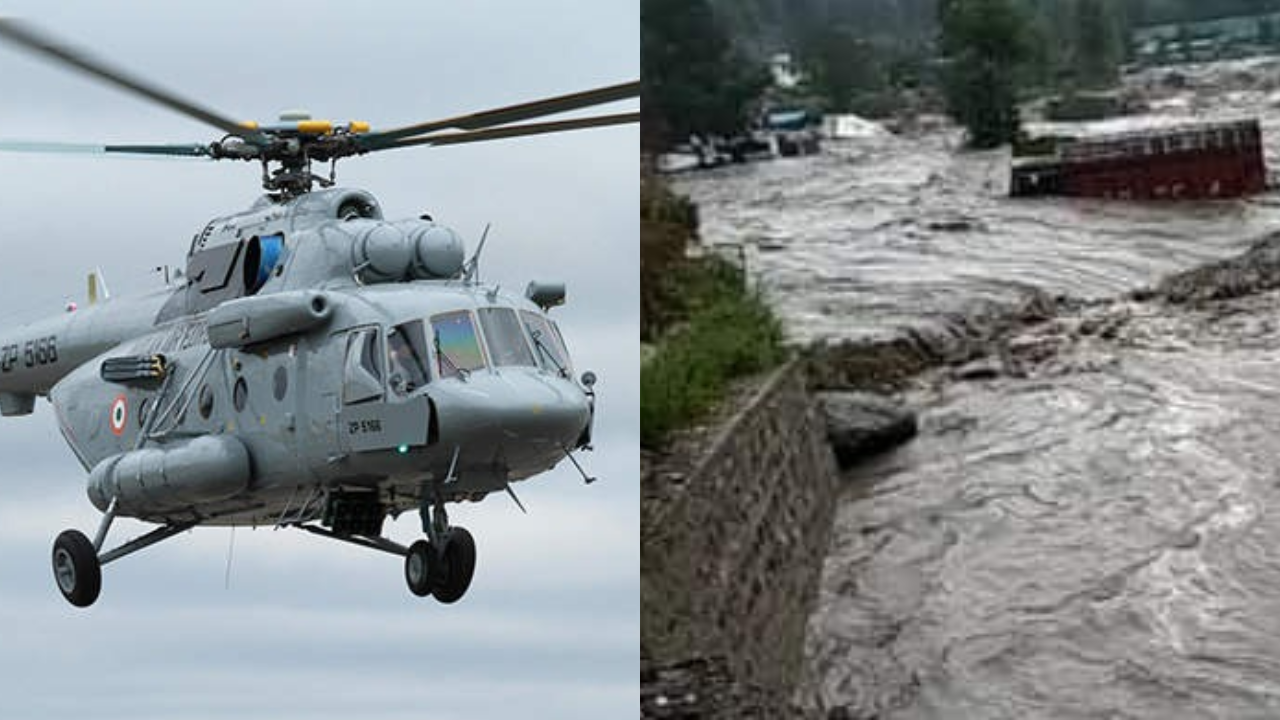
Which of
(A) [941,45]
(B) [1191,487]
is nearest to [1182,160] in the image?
(A) [941,45]

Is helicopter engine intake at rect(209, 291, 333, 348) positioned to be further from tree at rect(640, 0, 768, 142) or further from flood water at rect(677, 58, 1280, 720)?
flood water at rect(677, 58, 1280, 720)

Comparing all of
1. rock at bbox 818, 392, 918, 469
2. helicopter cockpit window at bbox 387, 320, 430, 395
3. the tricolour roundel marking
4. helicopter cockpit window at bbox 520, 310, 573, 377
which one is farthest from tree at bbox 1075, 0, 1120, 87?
the tricolour roundel marking

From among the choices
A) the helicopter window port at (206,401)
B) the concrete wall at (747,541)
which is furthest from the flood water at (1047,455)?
the helicopter window port at (206,401)

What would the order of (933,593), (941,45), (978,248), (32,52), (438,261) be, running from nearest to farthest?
(32,52) → (438,261) → (941,45) → (978,248) → (933,593)

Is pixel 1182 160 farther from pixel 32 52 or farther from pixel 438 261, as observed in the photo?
pixel 32 52

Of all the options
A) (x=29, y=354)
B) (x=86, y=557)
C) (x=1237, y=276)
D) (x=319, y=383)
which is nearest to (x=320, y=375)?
(x=319, y=383)

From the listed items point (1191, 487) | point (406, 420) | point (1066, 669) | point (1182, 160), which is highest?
point (1182, 160)

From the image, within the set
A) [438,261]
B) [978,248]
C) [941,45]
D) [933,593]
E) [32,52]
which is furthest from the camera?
[933,593]

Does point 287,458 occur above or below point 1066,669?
above
